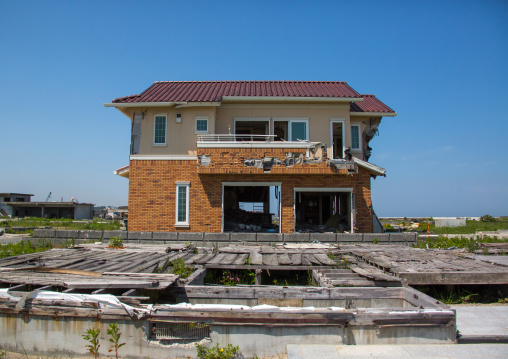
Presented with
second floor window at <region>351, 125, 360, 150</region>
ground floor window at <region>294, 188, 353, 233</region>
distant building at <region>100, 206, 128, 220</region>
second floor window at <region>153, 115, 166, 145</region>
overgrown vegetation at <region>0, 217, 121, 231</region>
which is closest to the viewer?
second floor window at <region>153, 115, 166, 145</region>

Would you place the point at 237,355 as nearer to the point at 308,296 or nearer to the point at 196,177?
the point at 308,296

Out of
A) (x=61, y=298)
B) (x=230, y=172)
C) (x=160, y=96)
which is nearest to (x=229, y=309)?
(x=61, y=298)

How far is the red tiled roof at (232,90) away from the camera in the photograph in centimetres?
1673

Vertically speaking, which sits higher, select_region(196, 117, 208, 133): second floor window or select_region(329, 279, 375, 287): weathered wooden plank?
select_region(196, 117, 208, 133): second floor window

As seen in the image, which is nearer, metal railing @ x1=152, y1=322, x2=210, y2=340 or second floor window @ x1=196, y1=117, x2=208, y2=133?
metal railing @ x1=152, y1=322, x2=210, y2=340

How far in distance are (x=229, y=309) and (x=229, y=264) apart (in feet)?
10.8

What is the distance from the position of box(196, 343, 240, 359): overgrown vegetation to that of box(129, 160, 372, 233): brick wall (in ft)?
32.7

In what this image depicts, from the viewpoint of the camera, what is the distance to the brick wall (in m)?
15.1

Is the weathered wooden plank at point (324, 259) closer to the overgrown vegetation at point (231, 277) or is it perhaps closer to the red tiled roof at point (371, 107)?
the overgrown vegetation at point (231, 277)

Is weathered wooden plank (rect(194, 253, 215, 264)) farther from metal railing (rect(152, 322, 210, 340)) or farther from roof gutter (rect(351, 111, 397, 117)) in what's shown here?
roof gutter (rect(351, 111, 397, 117))

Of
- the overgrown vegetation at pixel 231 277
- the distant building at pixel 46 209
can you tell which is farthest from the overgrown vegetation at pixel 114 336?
the distant building at pixel 46 209

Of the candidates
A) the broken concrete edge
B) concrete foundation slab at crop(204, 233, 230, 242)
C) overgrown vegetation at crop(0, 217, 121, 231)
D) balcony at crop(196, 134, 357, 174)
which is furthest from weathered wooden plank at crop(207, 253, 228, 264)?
overgrown vegetation at crop(0, 217, 121, 231)

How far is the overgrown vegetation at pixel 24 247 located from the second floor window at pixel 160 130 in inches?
244

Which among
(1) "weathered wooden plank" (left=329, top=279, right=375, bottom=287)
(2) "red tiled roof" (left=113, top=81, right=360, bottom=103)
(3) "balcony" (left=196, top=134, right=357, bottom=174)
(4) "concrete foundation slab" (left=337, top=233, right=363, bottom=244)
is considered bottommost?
(1) "weathered wooden plank" (left=329, top=279, right=375, bottom=287)
